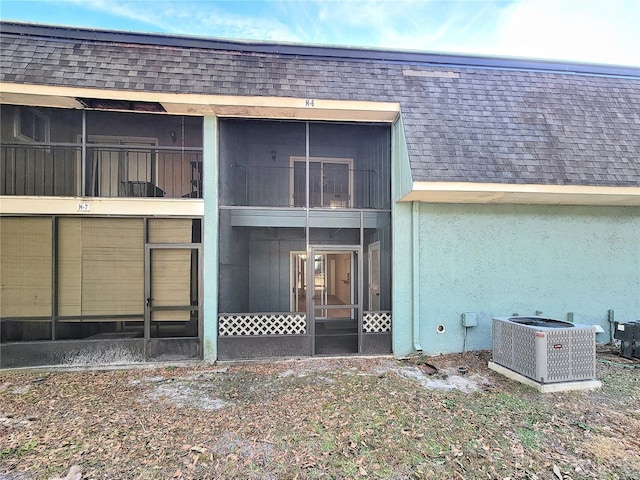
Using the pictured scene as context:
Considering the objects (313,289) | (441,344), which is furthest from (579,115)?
(313,289)

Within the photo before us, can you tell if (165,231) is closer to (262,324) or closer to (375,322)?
(262,324)

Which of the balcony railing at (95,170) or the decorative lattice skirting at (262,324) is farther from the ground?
the balcony railing at (95,170)

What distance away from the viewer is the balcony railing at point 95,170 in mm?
5816

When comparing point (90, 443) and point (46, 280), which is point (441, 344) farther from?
point (46, 280)

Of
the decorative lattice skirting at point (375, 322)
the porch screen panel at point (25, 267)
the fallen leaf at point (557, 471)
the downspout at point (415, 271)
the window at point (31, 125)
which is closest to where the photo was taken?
the fallen leaf at point (557, 471)

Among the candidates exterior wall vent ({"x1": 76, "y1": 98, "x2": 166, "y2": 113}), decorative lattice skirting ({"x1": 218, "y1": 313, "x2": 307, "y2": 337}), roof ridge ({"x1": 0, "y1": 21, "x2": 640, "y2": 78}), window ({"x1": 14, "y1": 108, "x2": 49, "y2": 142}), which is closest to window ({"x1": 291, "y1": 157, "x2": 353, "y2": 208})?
roof ridge ({"x1": 0, "y1": 21, "x2": 640, "y2": 78})

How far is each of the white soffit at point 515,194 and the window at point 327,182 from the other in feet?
10.4

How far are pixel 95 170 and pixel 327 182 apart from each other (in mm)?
5513

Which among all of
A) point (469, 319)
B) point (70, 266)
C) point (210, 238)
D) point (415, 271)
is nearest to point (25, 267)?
point (70, 266)

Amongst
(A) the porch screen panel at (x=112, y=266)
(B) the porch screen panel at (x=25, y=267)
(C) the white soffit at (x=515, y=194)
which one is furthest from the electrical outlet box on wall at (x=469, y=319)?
(B) the porch screen panel at (x=25, y=267)

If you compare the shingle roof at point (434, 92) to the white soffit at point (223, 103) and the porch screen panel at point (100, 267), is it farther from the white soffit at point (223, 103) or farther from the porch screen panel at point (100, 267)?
the porch screen panel at point (100, 267)

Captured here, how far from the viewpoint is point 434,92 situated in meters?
6.23

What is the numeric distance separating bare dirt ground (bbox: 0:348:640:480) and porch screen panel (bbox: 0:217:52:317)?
3.78 feet

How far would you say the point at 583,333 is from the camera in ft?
15.3
